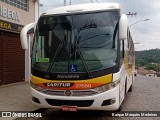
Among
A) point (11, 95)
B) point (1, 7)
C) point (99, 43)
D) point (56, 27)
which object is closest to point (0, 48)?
point (1, 7)

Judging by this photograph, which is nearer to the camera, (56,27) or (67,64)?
(67,64)

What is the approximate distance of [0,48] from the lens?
1430cm

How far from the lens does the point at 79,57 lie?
7402mm

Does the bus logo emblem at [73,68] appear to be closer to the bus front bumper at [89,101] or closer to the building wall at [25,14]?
the bus front bumper at [89,101]

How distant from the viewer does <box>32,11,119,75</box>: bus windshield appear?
7332mm

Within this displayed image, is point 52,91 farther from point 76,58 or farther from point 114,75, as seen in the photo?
point 114,75

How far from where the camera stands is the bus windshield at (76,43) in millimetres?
7332

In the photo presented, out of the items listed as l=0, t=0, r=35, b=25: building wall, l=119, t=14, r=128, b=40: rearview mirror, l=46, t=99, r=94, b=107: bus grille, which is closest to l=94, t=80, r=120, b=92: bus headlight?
l=46, t=99, r=94, b=107: bus grille

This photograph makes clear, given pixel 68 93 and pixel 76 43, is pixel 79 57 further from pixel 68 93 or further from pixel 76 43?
pixel 68 93

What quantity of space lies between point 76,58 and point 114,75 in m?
1.01

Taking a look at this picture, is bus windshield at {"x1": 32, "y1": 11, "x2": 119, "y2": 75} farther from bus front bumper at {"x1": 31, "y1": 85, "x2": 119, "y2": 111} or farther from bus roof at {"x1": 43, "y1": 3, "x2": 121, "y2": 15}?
bus front bumper at {"x1": 31, "y1": 85, "x2": 119, "y2": 111}

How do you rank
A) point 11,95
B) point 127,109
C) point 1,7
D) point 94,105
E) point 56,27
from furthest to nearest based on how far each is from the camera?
point 1,7, point 11,95, point 127,109, point 56,27, point 94,105

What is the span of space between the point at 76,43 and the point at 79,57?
405mm

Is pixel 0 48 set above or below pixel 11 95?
above
